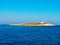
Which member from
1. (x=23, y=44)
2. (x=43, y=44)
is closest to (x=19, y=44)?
(x=23, y=44)

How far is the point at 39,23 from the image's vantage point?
160m

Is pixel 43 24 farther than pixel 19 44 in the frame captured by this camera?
Yes

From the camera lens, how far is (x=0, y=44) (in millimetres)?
18234

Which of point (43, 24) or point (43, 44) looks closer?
point (43, 44)

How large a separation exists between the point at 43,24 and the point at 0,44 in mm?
138606

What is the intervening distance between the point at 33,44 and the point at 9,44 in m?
2.75

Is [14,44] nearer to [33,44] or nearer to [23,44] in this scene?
[23,44]

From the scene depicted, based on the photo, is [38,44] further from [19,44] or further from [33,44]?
[19,44]

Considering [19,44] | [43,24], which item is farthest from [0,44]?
[43,24]

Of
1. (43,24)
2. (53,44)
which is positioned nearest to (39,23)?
(43,24)

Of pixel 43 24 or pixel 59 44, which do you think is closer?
pixel 59 44

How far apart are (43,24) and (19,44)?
453 feet

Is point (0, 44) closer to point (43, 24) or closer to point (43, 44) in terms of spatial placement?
point (43, 44)

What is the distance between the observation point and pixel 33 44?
18.6 meters
